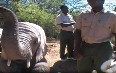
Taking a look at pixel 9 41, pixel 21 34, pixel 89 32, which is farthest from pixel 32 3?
pixel 89 32

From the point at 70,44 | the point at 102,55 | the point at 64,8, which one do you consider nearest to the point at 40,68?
the point at 70,44

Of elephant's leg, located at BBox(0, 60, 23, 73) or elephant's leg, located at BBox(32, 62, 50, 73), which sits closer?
elephant's leg, located at BBox(0, 60, 23, 73)

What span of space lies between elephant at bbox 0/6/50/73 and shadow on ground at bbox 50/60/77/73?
0.48 m

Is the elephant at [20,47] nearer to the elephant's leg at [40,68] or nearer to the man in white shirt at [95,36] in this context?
the elephant's leg at [40,68]

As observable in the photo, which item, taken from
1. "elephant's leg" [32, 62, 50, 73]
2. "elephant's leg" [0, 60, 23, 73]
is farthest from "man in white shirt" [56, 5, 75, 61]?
"elephant's leg" [0, 60, 23, 73]

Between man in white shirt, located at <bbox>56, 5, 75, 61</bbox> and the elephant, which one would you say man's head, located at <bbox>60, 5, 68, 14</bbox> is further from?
the elephant

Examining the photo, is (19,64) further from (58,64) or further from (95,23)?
(95,23)

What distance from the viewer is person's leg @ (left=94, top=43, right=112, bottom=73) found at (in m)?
5.36

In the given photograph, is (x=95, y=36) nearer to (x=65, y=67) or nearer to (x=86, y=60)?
(x=86, y=60)

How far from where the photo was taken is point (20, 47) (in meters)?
7.41

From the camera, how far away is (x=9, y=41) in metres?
7.04

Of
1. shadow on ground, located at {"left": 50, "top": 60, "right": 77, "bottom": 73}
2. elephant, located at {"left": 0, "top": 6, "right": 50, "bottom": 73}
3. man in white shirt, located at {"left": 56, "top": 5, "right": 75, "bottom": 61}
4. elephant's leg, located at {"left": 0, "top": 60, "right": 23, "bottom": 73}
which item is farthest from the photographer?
man in white shirt, located at {"left": 56, "top": 5, "right": 75, "bottom": 61}

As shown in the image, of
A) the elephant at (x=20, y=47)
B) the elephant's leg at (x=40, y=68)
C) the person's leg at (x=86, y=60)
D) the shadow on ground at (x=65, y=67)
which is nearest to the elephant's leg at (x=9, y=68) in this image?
the elephant at (x=20, y=47)

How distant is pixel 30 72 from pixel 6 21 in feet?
5.73
